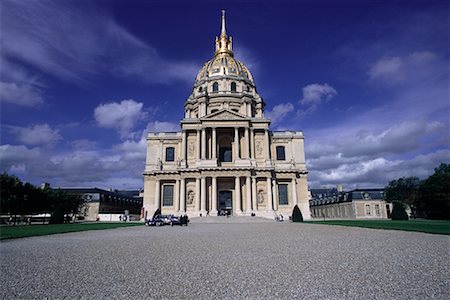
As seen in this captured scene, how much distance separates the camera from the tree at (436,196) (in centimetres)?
4447

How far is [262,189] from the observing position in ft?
151

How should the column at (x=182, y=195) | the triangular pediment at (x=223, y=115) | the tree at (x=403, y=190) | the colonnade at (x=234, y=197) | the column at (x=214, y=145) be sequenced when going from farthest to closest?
the tree at (x=403, y=190) → the triangular pediment at (x=223, y=115) → the column at (x=214, y=145) → the column at (x=182, y=195) → the colonnade at (x=234, y=197)

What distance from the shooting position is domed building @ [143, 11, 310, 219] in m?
44.5

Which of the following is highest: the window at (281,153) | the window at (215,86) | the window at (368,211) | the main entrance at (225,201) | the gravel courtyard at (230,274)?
the window at (215,86)

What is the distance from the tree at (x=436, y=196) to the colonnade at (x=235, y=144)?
26.3m

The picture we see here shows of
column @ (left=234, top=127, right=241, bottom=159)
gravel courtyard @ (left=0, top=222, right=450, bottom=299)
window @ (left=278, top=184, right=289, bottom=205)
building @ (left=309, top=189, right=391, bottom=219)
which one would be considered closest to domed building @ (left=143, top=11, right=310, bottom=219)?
window @ (left=278, top=184, right=289, bottom=205)

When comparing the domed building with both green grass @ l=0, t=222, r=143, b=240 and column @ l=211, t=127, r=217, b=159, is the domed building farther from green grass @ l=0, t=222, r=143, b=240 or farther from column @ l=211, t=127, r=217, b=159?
green grass @ l=0, t=222, r=143, b=240

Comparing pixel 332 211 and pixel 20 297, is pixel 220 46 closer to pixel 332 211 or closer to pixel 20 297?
pixel 332 211

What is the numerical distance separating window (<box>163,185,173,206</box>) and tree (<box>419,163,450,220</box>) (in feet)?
136

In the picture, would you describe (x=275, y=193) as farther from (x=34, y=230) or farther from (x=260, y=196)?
(x=34, y=230)

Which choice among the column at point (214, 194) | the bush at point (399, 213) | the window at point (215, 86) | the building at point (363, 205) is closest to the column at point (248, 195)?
the column at point (214, 194)

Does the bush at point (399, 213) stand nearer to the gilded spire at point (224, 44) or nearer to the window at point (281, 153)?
the window at point (281, 153)

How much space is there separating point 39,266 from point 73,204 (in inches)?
1766

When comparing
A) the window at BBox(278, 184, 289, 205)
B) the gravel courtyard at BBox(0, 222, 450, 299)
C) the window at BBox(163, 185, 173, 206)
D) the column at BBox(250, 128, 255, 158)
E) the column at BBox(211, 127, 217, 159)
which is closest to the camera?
the gravel courtyard at BBox(0, 222, 450, 299)
